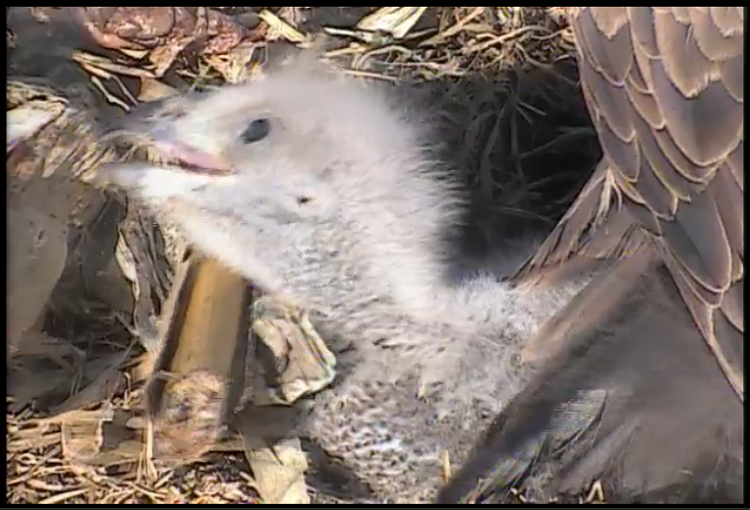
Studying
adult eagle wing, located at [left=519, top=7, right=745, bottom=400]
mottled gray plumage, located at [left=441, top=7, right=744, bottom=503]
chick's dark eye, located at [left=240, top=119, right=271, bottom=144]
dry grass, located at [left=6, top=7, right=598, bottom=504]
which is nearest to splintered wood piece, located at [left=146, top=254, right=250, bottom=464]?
dry grass, located at [left=6, top=7, right=598, bottom=504]

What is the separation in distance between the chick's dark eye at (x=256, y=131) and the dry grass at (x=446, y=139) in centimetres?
6

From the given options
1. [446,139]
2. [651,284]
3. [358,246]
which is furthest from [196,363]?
[651,284]

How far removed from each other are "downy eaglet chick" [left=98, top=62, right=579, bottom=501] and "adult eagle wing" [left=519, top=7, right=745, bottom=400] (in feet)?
0.37

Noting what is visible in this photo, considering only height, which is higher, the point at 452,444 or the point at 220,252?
the point at 220,252

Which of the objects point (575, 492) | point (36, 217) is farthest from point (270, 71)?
point (575, 492)

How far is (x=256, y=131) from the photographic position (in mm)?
1068

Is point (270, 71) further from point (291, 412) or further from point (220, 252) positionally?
point (291, 412)

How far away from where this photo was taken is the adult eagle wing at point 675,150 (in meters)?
0.98

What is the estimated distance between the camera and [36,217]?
1.06m

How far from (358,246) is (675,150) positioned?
0.33m

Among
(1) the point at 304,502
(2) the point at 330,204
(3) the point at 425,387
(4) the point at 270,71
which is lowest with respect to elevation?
(1) the point at 304,502

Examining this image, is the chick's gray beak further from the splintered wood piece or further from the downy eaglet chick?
the splintered wood piece

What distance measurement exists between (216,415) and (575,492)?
1.25 feet

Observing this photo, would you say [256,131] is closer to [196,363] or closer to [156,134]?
[156,134]
